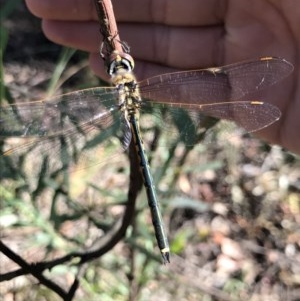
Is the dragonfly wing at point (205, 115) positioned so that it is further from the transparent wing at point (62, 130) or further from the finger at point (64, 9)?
the finger at point (64, 9)

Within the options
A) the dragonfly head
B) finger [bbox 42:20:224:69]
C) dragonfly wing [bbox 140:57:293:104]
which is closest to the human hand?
finger [bbox 42:20:224:69]

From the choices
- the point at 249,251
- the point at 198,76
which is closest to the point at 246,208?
the point at 249,251

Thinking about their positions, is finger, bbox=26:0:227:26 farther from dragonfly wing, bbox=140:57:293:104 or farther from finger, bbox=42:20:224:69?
dragonfly wing, bbox=140:57:293:104

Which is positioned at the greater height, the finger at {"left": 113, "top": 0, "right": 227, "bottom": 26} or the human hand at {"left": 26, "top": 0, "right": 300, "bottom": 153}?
the finger at {"left": 113, "top": 0, "right": 227, "bottom": 26}

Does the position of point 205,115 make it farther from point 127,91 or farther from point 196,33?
point 196,33

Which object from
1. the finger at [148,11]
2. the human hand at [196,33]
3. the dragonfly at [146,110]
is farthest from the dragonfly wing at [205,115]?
the finger at [148,11]

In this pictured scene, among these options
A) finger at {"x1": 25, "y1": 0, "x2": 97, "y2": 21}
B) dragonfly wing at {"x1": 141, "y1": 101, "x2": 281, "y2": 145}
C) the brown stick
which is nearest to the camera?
the brown stick
